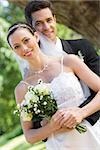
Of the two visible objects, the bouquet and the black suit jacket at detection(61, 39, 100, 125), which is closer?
the bouquet

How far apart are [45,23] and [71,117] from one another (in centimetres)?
101

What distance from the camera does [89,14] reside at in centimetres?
670

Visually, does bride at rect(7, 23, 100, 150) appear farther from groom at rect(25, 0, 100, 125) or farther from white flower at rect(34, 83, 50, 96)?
groom at rect(25, 0, 100, 125)

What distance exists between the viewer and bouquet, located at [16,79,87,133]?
11.9 ft

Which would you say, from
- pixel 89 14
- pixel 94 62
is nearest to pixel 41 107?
pixel 94 62

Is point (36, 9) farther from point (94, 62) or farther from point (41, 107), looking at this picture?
point (41, 107)

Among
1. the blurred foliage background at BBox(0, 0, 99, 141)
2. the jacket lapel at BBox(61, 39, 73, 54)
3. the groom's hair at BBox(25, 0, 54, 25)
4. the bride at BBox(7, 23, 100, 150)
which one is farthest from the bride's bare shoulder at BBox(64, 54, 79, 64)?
the blurred foliage background at BBox(0, 0, 99, 141)

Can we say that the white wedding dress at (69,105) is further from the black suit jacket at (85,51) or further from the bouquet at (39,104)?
the black suit jacket at (85,51)

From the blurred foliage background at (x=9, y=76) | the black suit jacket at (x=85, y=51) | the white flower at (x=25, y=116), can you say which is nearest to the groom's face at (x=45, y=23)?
the black suit jacket at (x=85, y=51)

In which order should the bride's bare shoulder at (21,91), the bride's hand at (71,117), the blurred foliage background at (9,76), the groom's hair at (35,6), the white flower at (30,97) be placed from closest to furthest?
1. the bride's hand at (71,117)
2. the white flower at (30,97)
3. the bride's bare shoulder at (21,91)
4. the groom's hair at (35,6)
5. the blurred foliage background at (9,76)

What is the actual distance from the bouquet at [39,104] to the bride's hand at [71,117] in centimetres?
10

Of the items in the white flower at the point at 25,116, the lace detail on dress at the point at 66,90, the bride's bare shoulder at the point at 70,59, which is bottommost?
the white flower at the point at 25,116

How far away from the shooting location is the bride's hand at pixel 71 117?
139 inches

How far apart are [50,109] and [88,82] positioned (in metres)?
0.34
